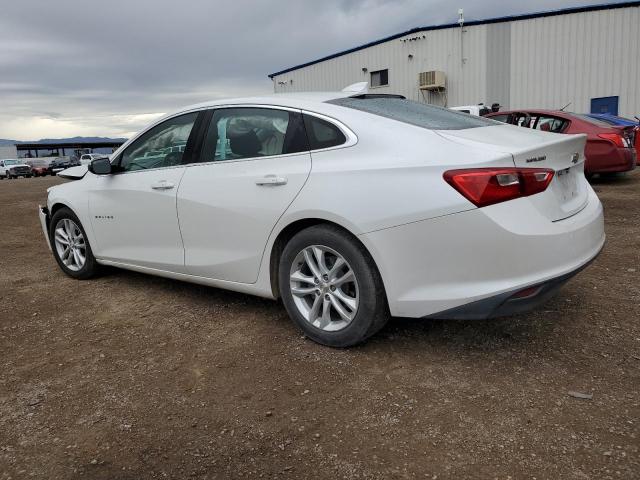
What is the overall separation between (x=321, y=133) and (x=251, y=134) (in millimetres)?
600

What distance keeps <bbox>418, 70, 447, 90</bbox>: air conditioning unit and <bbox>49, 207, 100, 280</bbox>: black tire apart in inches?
734

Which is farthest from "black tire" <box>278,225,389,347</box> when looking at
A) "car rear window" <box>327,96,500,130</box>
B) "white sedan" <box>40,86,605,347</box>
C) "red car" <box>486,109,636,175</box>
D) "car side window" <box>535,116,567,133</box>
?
"car side window" <box>535,116,567,133</box>

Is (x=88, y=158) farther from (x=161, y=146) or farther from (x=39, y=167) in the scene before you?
(x=161, y=146)

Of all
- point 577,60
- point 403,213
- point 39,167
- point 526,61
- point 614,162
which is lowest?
point 614,162

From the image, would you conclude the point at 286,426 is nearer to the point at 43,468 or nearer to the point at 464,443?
the point at 464,443

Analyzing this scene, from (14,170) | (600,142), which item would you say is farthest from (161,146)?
(14,170)

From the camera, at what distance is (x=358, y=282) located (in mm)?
2949

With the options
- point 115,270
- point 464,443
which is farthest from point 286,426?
point 115,270

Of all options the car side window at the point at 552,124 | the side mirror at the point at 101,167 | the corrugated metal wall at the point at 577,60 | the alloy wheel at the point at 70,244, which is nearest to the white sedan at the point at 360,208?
the side mirror at the point at 101,167

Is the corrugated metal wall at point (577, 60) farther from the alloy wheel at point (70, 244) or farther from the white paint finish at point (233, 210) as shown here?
the white paint finish at point (233, 210)

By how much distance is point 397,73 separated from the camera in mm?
23062

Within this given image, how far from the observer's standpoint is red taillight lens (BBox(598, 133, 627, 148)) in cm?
927

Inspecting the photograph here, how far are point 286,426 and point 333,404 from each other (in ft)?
0.91

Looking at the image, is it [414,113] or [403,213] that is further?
[414,113]
